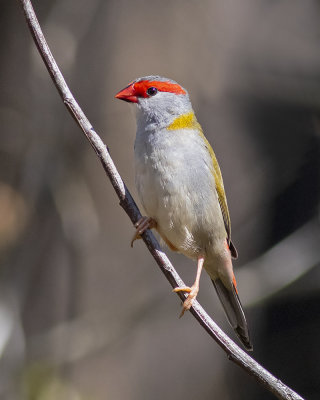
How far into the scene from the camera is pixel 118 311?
6719 millimetres

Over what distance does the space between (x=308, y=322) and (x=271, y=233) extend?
1.00m

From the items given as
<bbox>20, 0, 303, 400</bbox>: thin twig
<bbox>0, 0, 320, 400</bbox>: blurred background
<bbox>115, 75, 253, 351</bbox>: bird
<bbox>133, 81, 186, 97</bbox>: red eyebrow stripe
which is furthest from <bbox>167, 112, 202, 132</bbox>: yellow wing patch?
<bbox>0, 0, 320, 400</bbox>: blurred background

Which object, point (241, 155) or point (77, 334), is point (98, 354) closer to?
point (77, 334)

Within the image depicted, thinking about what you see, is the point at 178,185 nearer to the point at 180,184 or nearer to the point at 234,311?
the point at 180,184

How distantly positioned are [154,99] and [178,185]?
604 mm

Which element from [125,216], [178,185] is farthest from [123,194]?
[125,216]

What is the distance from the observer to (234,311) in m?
4.14

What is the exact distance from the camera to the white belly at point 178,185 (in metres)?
3.64

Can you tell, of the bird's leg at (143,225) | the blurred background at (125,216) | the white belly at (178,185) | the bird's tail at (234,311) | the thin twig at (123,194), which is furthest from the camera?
the blurred background at (125,216)

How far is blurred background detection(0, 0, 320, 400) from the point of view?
22.0ft

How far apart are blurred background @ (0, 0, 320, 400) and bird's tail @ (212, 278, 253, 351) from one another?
2.37 meters

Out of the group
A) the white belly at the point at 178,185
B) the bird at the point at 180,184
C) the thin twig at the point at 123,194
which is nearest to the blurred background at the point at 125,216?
the bird at the point at 180,184

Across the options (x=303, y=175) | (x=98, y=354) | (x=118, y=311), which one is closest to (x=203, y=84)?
(x=303, y=175)

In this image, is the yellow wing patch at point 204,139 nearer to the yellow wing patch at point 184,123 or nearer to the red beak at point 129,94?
the yellow wing patch at point 184,123
